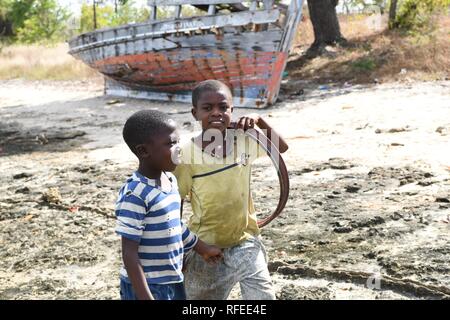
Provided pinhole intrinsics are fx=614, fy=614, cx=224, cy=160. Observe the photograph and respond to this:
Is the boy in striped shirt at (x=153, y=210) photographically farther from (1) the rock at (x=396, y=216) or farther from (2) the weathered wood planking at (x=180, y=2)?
(2) the weathered wood planking at (x=180, y=2)

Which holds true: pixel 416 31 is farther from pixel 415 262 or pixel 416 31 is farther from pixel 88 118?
pixel 415 262

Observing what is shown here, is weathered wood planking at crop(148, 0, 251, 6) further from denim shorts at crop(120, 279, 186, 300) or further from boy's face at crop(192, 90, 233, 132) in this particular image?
denim shorts at crop(120, 279, 186, 300)

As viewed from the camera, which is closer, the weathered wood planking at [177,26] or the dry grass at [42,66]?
the weathered wood planking at [177,26]

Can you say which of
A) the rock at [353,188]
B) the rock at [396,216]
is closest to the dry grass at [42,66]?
the rock at [353,188]

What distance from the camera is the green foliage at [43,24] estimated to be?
39428mm

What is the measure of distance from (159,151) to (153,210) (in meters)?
0.23

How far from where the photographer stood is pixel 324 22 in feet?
50.3

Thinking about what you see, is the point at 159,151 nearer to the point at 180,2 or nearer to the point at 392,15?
the point at 180,2

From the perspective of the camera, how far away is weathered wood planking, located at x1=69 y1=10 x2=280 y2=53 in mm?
10781

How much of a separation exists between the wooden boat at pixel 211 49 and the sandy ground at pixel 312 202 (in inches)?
46.5

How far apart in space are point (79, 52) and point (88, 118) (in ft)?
16.5
